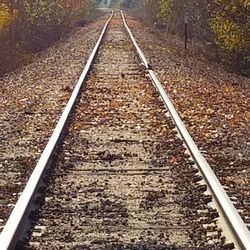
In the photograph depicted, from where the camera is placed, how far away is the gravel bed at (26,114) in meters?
6.58

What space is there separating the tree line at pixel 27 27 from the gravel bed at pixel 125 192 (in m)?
12.8

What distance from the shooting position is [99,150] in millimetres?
7582

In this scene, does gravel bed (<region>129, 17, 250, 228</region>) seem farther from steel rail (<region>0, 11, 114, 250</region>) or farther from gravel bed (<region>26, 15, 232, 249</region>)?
steel rail (<region>0, 11, 114, 250</region>)

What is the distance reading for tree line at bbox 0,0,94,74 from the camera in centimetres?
2466

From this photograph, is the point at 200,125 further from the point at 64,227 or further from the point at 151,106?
the point at 64,227

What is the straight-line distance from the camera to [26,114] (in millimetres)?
10438

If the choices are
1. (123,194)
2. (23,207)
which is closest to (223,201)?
(123,194)

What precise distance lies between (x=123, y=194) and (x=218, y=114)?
4747 millimetres

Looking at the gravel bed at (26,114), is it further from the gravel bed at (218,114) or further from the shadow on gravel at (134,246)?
the gravel bed at (218,114)

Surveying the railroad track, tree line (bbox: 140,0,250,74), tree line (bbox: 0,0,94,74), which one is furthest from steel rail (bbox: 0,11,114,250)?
tree line (bbox: 0,0,94,74)

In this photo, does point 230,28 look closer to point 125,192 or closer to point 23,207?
point 125,192

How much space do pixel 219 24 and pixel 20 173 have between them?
43.3 feet

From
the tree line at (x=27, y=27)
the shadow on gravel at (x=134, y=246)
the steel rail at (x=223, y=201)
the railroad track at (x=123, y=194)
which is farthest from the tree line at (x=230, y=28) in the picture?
the shadow on gravel at (x=134, y=246)

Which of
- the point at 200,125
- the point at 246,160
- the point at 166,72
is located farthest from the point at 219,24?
the point at 246,160
